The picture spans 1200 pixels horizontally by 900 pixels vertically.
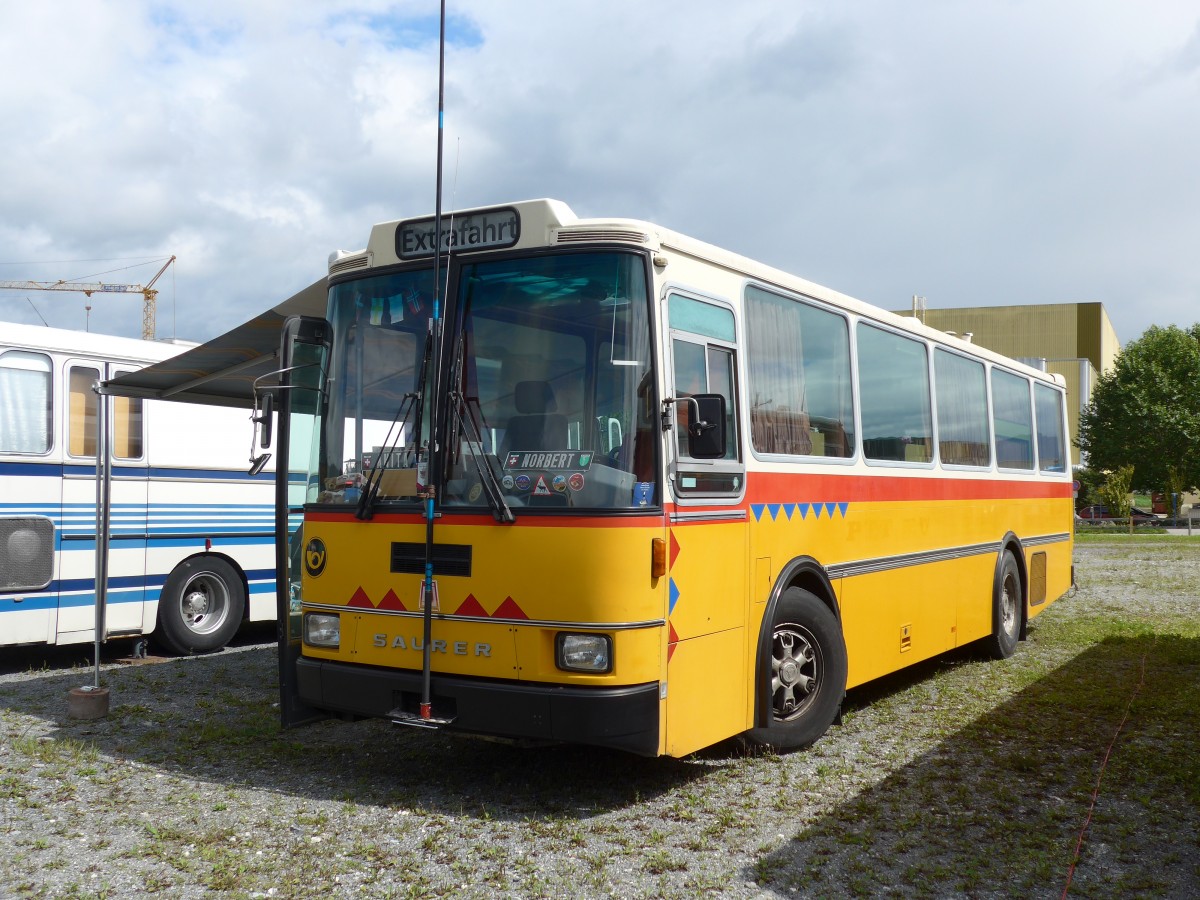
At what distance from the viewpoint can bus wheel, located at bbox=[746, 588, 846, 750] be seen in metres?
6.82

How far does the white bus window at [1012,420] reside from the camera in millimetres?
11172

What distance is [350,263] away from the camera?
6.55m

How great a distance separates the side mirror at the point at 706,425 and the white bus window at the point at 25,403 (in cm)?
666

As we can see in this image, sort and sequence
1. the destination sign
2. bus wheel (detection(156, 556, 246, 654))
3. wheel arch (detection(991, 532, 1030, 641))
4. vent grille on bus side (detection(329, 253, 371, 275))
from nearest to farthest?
1. the destination sign
2. vent grille on bus side (detection(329, 253, 371, 275))
3. wheel arch (detection(991, 532, 1030, 641))
4. bus wheel (detection(156, 556, 246, 654))

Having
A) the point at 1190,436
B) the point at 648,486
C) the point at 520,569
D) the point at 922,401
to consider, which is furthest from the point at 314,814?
the point at 1190,436

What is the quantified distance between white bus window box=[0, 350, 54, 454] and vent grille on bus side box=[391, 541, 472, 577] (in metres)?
5.36

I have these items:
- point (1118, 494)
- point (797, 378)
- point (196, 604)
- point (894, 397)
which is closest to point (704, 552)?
point (797, 378)

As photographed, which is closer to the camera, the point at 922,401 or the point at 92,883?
the point at 92,883

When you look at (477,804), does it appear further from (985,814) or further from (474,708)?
(985,814)

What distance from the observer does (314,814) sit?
226 inches

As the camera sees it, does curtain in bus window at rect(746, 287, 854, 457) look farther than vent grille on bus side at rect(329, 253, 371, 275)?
Yes

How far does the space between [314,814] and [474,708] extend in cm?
95

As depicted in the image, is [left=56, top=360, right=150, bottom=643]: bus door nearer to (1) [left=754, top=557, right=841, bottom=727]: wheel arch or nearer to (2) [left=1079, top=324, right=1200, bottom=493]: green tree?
(1) [left=754, top=557, right=841, bottom=727]: wheel arch

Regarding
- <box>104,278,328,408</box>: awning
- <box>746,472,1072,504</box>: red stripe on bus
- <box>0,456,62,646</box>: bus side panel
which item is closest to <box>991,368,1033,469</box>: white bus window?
<box>746,472,1072,504</box>: red stripe on bus
